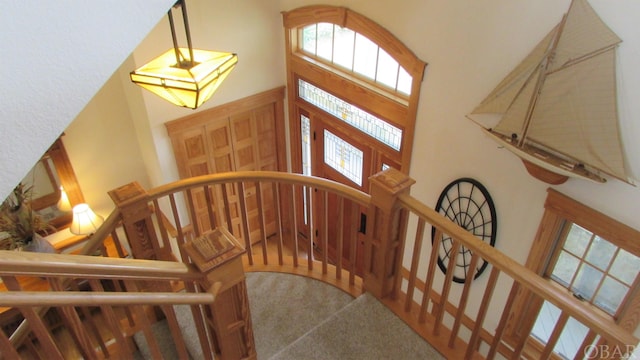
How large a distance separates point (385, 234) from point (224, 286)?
0.92 metres

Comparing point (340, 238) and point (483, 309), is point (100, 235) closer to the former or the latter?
point (340, 238)

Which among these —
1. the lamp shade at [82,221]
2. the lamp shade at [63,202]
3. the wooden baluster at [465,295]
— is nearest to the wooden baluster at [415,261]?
the wooden baluster at [465,295]

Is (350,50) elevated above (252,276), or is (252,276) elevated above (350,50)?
(350,50)

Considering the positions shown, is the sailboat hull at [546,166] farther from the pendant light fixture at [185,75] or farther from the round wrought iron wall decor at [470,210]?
the pendant light fixture at [185,75]

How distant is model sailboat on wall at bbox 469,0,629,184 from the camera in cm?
241

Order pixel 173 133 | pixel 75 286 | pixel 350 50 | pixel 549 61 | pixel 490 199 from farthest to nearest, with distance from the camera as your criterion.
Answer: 1. pixel 173 133
2. pixel 350 50
3. pixel 490 199
4. pixel 549 61
5. pixel 75 286

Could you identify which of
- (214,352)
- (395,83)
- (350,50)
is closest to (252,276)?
(214,352)

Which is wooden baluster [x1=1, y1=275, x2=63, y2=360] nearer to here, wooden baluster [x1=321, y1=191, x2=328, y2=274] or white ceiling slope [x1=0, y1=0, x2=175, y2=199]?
white ceiling slope [x1=0, y1=0, x2=175, y2=199]

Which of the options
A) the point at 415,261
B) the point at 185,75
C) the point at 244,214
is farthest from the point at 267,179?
the point at 415,261

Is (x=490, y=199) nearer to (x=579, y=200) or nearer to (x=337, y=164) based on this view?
(x=579, y=200)

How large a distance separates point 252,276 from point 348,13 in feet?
7.93

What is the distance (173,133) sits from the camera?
14.7 feet

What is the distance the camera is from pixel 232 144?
503 cm

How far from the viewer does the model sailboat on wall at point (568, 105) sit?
2.41 m
